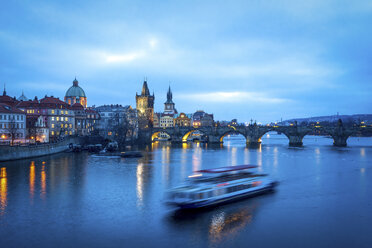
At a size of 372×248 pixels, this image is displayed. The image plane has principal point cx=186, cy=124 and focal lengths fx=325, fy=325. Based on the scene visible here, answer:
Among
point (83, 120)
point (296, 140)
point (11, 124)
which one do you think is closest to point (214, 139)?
point (296, 140)

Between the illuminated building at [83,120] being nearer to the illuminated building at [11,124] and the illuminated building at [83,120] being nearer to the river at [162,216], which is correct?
the illuminated building at [11,124]

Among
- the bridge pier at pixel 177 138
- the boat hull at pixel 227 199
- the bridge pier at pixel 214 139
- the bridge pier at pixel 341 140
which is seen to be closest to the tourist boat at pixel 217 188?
the boat hull at pixel 227 199

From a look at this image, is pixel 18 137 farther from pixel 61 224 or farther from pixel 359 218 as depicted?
pixel 359 218

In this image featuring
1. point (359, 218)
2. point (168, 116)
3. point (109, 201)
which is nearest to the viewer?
point (359, 218)

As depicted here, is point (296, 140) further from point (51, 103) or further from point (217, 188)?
point (217, 188)

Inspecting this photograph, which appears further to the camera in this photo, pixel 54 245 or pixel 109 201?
pixel 109 201

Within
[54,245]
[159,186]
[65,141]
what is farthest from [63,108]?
[54,245]

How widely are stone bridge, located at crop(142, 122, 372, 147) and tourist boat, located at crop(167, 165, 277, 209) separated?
78636 mm

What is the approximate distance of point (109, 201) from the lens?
87.0ft

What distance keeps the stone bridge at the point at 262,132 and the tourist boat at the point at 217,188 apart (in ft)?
258

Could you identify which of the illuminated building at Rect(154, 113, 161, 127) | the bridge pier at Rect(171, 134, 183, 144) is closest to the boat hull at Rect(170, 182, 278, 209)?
the bridge pier at Rect(171, 134, 183, 144)

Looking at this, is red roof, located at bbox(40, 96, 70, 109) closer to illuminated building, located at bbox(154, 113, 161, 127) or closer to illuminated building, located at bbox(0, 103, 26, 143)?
illuminated building, located at bbox(0, 103, 26, 143)

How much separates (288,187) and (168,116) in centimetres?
16239

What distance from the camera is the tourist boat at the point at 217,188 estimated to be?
2248cm
